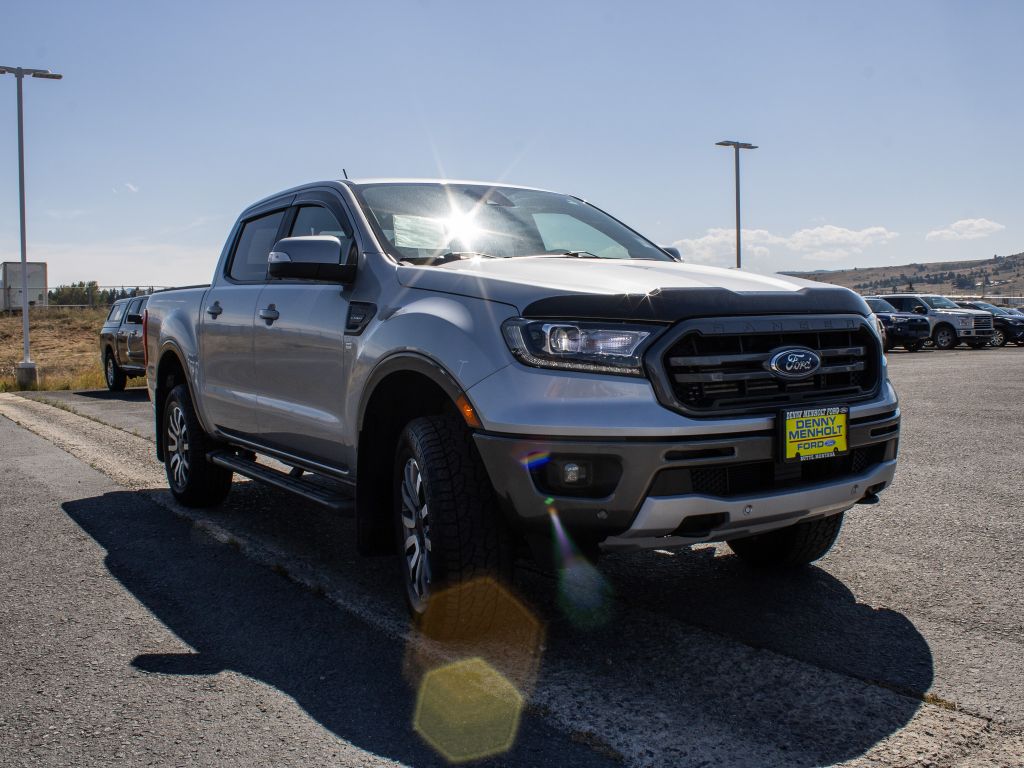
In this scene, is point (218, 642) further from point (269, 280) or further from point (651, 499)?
point (269, 280)

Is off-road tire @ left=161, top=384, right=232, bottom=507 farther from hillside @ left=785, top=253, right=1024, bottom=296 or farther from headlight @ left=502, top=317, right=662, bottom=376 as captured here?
hillside @ left=785, top=253, right=1024, bottom=296

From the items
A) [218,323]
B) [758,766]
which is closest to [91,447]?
[218,323]

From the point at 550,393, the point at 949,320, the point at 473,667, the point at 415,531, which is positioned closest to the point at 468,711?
the point at 473,667

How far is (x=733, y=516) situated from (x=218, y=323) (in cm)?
371

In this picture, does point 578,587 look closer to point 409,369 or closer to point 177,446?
point 409,369

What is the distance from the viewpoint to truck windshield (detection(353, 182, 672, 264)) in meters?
4.62

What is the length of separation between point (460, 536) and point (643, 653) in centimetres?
80

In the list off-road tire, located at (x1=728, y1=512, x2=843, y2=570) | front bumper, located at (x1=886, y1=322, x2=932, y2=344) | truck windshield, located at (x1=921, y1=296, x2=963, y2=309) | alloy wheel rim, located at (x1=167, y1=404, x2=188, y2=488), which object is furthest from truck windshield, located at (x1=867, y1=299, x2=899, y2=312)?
off-road tire, located at (x1=728, y1=512, x2=843, y2=570)

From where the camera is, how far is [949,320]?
103 ft

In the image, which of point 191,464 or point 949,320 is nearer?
point 191,464

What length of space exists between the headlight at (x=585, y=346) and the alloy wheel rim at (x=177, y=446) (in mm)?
3901

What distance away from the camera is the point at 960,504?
6.07 metres

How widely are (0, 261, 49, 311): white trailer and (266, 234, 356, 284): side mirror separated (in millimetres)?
44665

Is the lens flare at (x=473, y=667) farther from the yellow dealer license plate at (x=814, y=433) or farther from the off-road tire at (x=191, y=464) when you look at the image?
the off-road tire at (x=191, y=464)
